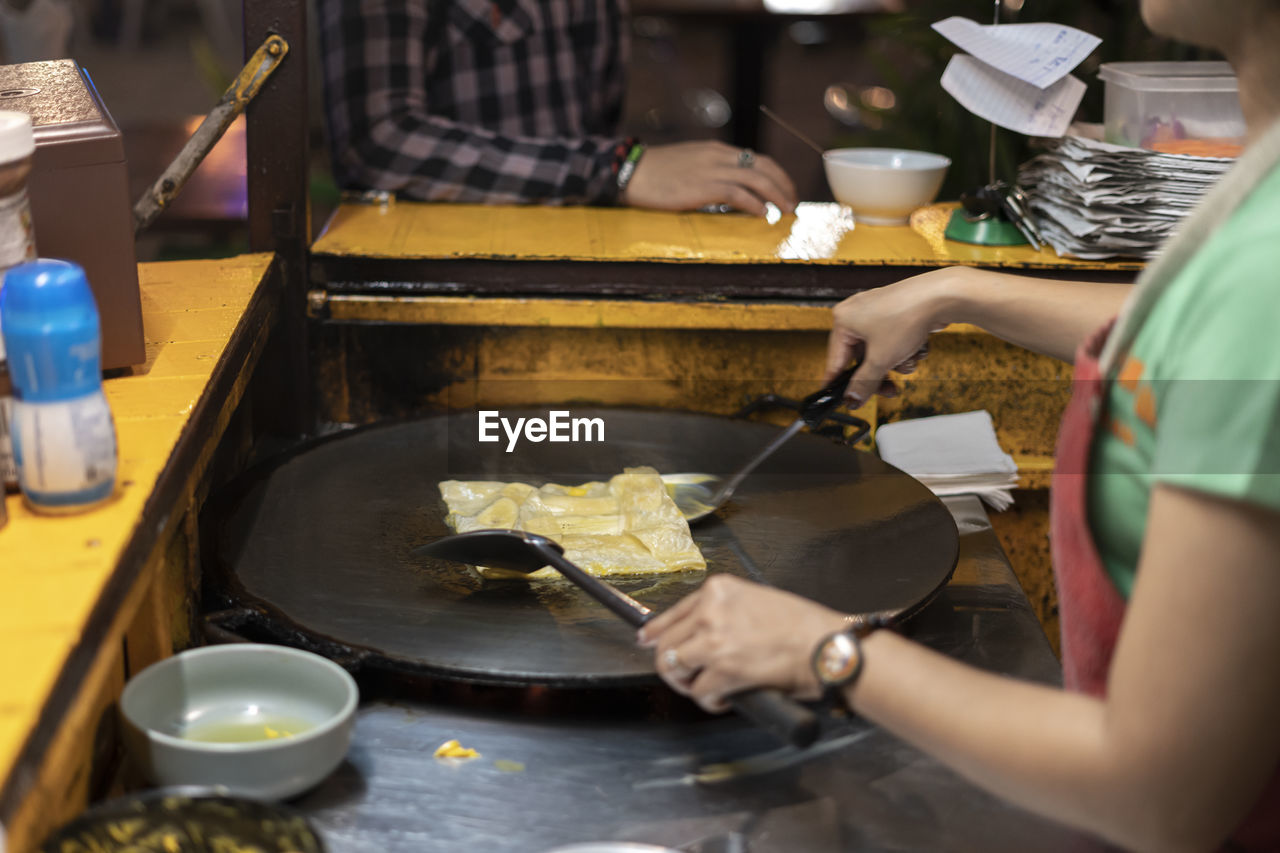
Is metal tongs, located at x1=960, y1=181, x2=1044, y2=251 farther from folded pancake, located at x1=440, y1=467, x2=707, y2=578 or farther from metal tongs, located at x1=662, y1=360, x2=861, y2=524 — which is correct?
folded pancake, located at x1=440, y1=467, x2=707, y2=578

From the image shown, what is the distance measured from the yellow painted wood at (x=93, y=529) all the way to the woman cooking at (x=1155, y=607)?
475mm

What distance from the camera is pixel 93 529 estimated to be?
1.00 metres

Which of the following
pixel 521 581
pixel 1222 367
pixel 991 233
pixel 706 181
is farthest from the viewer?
pixel 706 181

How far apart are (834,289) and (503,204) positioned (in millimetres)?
727

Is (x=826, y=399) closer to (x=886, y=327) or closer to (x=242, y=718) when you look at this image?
(x=886, y=327)

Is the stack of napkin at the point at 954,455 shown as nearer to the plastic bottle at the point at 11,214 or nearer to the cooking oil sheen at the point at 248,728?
the cooking oil sheen at the point at 248,728

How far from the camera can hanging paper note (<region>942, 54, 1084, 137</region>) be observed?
84.7 inches

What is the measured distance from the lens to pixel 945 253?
2096mm

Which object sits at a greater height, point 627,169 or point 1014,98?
point 1014,98

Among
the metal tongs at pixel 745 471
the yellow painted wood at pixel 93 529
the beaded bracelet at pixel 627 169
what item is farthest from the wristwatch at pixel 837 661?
the beaded bracelet at pixel 627 169

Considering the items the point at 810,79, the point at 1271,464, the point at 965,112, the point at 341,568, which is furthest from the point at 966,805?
the point at 810,79

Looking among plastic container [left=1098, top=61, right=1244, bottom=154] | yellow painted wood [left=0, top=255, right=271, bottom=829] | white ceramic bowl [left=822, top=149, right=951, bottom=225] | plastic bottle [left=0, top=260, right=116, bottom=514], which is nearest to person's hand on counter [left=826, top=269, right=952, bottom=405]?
white ceramic bowl [left=822, top=149, right=951, bottom=225]

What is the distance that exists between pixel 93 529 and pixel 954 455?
4.67ft

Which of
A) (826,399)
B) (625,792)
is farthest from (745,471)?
(625,792)
